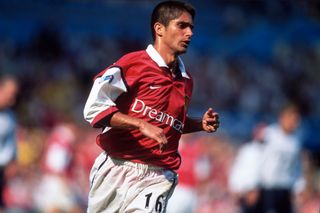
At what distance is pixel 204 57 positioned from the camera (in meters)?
26.6

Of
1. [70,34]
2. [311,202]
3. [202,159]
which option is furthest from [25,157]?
[70,34]

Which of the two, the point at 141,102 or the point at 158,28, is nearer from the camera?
the point at 141,102

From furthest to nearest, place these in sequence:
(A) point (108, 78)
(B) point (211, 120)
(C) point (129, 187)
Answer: (C) point (129, 187)
(B) point (211, 120)
(A) point (108, 78)

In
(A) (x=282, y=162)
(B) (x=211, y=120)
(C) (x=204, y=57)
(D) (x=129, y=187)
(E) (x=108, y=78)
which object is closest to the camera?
(E) (x=108, y=78)

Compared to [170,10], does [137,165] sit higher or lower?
lower

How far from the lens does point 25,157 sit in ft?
65.4

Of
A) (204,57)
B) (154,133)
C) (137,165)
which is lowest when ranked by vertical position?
(137,165)

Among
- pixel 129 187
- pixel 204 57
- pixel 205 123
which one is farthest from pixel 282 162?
pixel 204 57

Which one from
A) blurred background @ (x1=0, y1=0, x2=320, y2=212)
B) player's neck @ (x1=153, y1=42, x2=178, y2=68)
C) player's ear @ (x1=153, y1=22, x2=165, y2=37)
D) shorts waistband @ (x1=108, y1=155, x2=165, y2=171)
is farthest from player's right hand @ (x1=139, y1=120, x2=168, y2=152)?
blurred background @ (x1=0, y1=0, x2=320, y2=212)

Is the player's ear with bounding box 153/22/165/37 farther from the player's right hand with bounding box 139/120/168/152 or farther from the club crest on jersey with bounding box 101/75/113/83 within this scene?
the player's right hand with bounding box 139/120/168/152

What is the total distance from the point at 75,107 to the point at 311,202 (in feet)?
23.4

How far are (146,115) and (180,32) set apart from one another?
0.71 m

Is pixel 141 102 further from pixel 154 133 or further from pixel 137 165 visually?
A: pixel 154 133

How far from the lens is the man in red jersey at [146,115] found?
872cm
